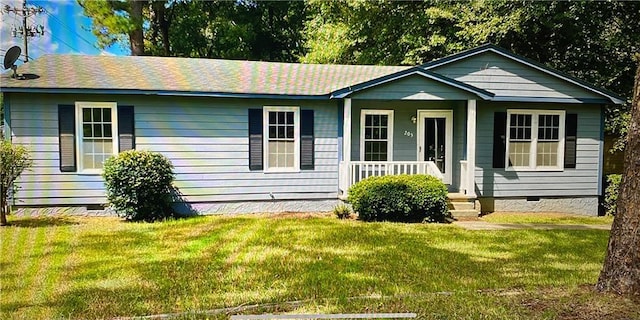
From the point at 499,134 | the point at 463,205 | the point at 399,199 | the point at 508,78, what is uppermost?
the point at 508,78

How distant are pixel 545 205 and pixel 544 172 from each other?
2.85 ft

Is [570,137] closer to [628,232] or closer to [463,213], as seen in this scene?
[463,213]

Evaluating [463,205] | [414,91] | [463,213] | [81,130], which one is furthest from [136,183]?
[463,205]

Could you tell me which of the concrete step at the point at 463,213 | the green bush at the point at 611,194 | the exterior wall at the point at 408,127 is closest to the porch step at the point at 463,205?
the concrete step at the point at 463,213

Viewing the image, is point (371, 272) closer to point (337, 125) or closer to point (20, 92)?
point (337, 125)

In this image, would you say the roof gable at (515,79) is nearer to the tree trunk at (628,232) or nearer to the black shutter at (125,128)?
the tree trunk at (628,232)

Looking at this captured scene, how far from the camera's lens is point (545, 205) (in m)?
10.9

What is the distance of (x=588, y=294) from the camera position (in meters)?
3.90

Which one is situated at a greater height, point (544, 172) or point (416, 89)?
point (416, 89)

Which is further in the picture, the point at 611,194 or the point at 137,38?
the point at 137,38

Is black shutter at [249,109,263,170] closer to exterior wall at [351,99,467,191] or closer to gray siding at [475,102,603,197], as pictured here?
exterior wall at [351,99,467,191]

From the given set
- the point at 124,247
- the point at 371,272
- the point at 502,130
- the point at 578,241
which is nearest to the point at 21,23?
the point at 124,247

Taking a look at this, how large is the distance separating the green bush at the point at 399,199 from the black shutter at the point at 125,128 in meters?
4.87

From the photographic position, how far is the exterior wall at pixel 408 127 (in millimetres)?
10305
